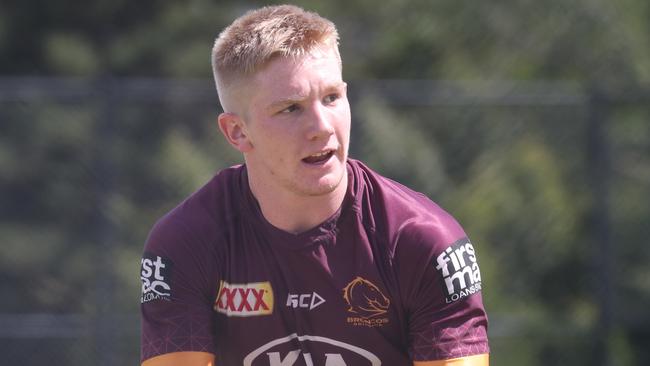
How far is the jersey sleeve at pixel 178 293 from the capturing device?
3.55 meters

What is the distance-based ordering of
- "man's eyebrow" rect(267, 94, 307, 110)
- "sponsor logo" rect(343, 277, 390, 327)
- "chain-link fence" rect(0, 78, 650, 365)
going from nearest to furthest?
"man's eyebrow" rect(267, 94, 307, 110) < "sponsor logo" rect(343, 277, 390, 327) < "chain-link fence" rect(0, 78, 650, 365)

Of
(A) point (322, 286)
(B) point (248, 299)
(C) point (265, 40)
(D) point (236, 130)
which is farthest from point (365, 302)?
(C) point (265, 40)

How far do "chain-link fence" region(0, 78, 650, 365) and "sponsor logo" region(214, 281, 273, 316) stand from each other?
392 centimetres

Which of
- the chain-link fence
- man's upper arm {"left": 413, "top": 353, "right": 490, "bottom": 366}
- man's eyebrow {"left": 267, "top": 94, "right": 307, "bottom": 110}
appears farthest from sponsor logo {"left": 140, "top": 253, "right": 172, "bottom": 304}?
the chain-link fence

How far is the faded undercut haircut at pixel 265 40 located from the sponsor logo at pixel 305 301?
0.65 metres

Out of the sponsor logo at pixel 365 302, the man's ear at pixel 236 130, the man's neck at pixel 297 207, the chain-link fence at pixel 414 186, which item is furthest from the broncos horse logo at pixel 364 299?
the chain-link fence at pixel 414 186

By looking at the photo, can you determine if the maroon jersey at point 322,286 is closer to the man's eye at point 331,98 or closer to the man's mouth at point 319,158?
the man's mouth at point 319,158

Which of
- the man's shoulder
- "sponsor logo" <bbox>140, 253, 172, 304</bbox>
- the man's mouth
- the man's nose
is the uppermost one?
the man's nose

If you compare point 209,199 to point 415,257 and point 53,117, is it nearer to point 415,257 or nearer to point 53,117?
point 415,257

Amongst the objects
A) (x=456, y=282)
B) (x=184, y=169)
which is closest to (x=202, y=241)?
(x=456, y=282)

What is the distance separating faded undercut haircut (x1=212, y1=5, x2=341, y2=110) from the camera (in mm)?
3402

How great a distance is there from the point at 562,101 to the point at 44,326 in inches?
147

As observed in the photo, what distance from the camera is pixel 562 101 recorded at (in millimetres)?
7902

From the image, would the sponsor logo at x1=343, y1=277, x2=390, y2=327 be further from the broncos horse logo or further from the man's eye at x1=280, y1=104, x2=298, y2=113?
the man's eye at x1=280, y1=104, x2=298, y2=113
